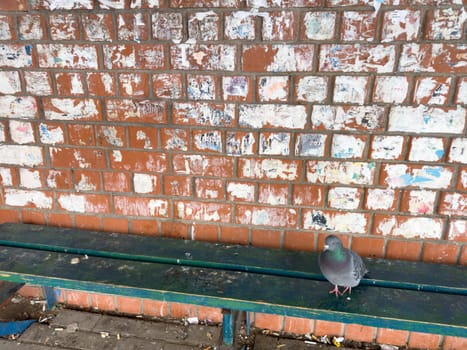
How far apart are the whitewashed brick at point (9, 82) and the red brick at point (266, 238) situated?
1535 millimetres

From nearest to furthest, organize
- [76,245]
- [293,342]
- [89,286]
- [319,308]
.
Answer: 1. [319,308]
2. [89,286]
3. [76,245]
4. [293,342]

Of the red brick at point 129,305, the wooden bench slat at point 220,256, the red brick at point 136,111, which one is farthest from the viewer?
the red brick at point 129,305

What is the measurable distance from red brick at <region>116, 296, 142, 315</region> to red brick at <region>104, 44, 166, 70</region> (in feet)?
4.70

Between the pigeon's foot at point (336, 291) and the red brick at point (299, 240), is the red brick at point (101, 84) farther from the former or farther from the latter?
the pigeon's foot at point (336, 291)

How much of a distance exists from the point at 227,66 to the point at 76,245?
125 cm

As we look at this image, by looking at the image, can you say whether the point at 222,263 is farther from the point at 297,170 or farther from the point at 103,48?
the point at 103,48

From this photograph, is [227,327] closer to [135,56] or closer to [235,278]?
[235,278]

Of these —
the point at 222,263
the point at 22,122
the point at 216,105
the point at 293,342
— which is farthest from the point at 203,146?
the point at 293,342

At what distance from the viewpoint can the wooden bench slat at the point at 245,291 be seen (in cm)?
152

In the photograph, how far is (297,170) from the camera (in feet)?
6.32

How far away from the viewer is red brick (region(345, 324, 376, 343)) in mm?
2152

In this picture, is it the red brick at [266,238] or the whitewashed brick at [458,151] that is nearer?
the whitewashed brick at [458,151]

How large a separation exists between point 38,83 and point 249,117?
1.18 m

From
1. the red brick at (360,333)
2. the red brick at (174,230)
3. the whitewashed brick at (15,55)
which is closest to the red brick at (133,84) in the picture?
the whitewashed brick at (15,55)
